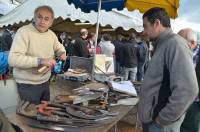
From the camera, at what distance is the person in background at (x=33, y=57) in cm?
332

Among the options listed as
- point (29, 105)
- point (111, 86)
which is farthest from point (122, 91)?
point (29, 105)

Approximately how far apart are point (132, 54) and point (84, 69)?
20.1ft

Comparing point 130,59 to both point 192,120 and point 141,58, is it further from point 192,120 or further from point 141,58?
point 192,120

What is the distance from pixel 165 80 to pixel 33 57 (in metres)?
1.26

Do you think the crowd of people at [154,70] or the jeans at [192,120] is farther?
the jeans at [192,120]

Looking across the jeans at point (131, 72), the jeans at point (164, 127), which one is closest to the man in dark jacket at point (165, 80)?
the jeans at point (164, 127)

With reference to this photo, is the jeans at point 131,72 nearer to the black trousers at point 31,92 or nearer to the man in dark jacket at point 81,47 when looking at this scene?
the man in dark jacket at point 81,47

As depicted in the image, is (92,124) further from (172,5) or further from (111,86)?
(172,5)

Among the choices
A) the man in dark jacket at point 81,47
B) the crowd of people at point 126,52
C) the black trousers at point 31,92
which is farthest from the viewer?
the crowd of people at point 126,52

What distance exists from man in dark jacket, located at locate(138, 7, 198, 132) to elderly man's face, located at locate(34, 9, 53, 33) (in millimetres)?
1013

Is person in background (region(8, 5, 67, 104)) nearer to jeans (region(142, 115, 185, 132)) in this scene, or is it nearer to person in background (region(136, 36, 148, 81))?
jeans (region(142, 115, 185, 132))

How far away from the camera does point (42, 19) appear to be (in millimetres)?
3469

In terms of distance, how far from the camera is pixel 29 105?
10.4 ft

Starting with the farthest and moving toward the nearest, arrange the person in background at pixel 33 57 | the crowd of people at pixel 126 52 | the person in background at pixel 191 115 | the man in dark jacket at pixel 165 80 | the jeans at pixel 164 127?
1. the crowd of people at pixel 126 52
2. the person in background at pixel 191 115
3. the person in background at pixel 33 57
4. the jeans at pixel 164 127
5. the man in dark jacket at pixel 165 80
